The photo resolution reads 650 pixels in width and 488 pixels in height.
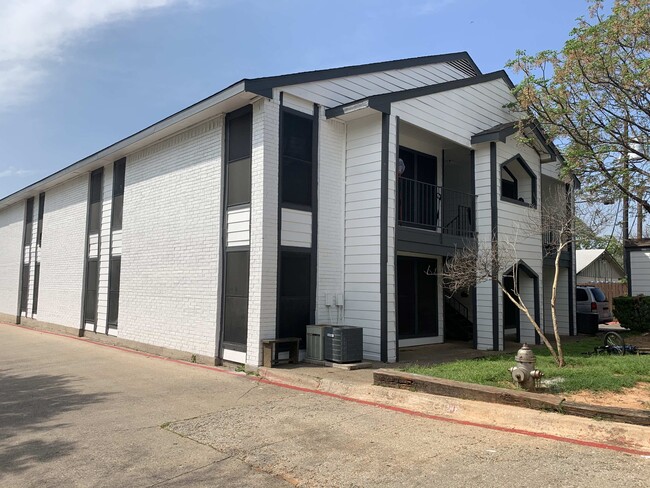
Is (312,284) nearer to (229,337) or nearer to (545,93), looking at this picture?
(229,337)

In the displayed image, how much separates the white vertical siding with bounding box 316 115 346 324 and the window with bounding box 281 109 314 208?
27cm

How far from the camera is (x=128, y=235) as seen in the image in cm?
1413

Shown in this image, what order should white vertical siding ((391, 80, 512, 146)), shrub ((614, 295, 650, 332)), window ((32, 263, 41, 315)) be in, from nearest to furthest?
1. white vertical siding ((391, 80, 512, 146))
2. shrub ((614, 295, 650, 332))
3. window ((32, 263, 41, 315))

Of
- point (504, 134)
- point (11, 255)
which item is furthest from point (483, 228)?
point (11, 255)

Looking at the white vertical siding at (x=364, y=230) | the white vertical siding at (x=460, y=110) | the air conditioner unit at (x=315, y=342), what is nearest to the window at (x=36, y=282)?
the air conditioner unit at (x=315, y=342)

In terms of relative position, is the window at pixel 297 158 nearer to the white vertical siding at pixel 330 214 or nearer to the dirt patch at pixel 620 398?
the white vertical siding at pixel 330 214

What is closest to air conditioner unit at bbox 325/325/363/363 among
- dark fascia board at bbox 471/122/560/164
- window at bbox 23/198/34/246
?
dark fascia board at bbox 471/122/560/164

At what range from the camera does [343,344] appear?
9.55 metres

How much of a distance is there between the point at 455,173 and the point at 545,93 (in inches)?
155

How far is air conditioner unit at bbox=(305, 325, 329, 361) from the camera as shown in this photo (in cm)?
983

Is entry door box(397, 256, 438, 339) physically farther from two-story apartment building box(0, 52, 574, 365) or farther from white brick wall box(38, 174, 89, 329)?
white brick wall box(38, 174, 89, 329)

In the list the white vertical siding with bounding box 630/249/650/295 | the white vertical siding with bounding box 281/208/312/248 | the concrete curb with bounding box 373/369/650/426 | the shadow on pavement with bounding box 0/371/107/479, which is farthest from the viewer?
the white vertical siding with bounding box 630/249/650/295

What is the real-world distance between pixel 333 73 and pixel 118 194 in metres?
7.79

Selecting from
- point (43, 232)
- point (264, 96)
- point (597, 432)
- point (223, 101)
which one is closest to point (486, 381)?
point (597, 432)
